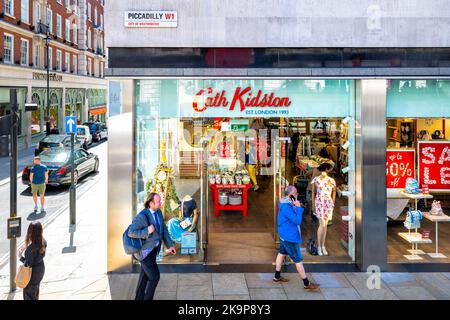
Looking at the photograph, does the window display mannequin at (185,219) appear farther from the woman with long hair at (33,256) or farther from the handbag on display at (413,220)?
the handbag on display at (413,220)

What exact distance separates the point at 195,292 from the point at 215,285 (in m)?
0.46

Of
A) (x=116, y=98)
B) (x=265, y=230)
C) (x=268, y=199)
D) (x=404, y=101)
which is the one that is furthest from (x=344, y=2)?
(x=268, y=199)

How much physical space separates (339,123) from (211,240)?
3938 mm

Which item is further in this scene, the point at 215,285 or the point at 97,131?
the point at 97,131

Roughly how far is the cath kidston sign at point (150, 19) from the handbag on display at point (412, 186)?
20.1 ft

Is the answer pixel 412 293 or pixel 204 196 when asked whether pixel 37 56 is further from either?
pixel 412 293

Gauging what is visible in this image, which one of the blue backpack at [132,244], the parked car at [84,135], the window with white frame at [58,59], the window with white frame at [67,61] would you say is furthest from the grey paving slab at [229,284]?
the window with white frame at [67,61]

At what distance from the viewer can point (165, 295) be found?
24.9 ft

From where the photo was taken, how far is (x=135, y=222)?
21.4 ft

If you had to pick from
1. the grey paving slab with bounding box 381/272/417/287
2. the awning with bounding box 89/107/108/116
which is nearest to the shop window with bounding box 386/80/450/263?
the grey paving slab with bounding box 381/272/417/287

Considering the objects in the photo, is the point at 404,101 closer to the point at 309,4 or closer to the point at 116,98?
the point at 309,4

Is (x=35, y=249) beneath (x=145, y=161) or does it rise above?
beneath

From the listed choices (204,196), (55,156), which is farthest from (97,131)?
(204,196)

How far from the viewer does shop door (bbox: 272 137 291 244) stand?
1012 cm
